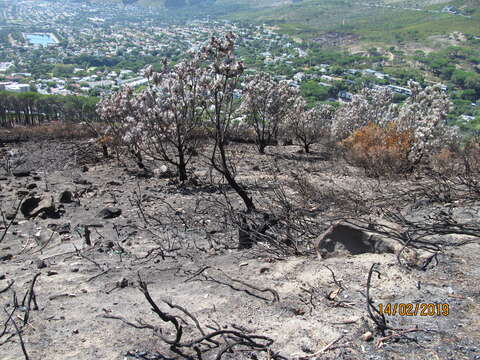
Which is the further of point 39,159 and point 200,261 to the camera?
point 39,159

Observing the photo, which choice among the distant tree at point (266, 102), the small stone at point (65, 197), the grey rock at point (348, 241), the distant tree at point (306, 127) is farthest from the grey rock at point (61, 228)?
the distant tree at point (306, 127)

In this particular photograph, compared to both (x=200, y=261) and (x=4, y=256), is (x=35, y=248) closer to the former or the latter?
(x=4, y=256)

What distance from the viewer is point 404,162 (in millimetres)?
11953

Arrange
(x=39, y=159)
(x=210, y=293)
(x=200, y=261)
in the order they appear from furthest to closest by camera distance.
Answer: (x=39, y=159) → (x=200, y=261) → (x=210, y=293)

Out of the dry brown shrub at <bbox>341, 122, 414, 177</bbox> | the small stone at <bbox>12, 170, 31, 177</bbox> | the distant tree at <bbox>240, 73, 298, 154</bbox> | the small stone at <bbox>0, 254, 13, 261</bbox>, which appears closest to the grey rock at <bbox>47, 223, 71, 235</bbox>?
the small stone at <bbox>0, 254, 13, 261</bbox>

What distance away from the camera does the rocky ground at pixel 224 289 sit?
2.96 meters

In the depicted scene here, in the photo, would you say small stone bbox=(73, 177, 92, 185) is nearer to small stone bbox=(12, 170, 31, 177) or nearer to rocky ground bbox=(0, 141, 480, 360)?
small stone bbox=(12, 170, 31, 177)

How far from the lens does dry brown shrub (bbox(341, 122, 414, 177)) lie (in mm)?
10930

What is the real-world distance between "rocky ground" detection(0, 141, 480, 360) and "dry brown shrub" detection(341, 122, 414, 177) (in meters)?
4.39

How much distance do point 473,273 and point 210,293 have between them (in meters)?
2.58

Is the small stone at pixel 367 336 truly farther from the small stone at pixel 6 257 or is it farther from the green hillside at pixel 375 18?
the green hillside at pixel 375 18

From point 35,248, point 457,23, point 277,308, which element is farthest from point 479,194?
point 457,23

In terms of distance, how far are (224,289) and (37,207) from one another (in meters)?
5.48
